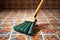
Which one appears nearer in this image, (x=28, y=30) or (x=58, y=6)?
(x=28, y=30)

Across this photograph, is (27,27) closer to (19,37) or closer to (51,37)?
(19,37)

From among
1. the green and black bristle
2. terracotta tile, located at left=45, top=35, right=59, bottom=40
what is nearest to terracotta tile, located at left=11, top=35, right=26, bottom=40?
the green and black bristle

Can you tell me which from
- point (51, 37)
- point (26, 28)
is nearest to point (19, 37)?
point (26, 28)

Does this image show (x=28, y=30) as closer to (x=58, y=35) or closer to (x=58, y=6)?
(x=58, y=35)

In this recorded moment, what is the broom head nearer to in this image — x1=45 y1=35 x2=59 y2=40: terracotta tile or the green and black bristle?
the green and black bristle

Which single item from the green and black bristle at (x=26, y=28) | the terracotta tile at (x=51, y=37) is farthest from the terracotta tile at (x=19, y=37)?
the terracotta tile at (x=51, y=37)

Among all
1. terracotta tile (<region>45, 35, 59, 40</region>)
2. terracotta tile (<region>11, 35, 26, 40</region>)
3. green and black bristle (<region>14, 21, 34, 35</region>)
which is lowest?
terracotta tile (<region>45, 35, 59, 40</region>)

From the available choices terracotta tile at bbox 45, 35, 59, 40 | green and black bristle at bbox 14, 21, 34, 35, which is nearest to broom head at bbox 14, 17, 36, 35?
green and black bristle at bbox 14, 21, 34, 35

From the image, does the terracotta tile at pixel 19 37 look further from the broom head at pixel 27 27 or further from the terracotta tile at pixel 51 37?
the terracotta tile at pixel 51 37

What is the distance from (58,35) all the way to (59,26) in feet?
0.81

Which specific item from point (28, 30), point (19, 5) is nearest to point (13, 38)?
point (28, 30)

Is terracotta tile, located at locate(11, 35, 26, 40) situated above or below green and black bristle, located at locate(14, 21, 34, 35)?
below

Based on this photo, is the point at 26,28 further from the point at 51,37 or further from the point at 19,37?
the point at 51,37

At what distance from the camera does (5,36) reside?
0.99 m
